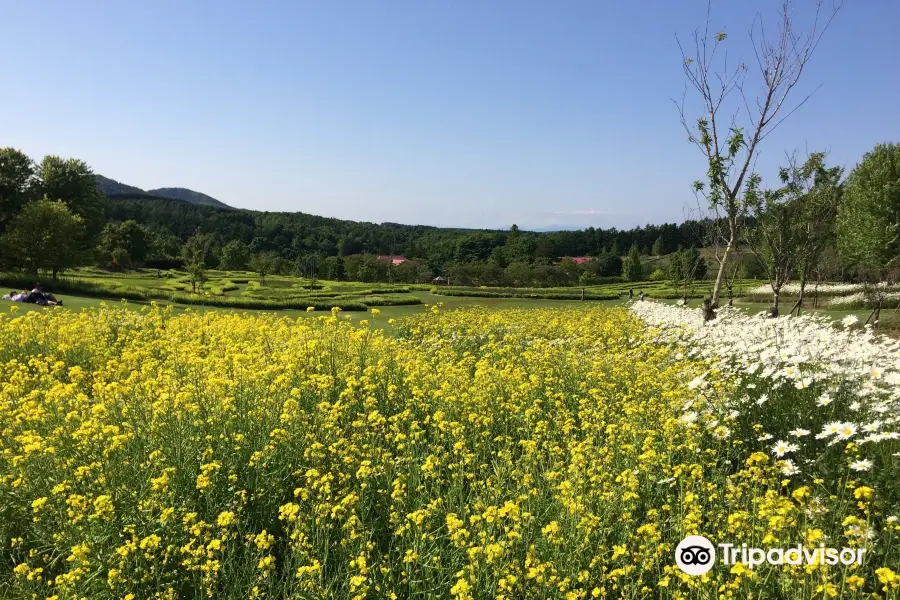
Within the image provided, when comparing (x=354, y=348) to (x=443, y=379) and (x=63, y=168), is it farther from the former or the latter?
(x=63, y=168)

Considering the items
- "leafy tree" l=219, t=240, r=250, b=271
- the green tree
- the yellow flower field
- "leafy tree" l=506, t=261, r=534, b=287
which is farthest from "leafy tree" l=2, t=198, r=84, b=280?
the green tree

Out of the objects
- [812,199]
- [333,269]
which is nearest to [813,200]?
[812,199]

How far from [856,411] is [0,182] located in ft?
153

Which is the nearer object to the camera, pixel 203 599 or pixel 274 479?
pixel 203 599

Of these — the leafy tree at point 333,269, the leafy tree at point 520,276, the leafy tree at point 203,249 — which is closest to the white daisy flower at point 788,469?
the leafy tree at point 520,276

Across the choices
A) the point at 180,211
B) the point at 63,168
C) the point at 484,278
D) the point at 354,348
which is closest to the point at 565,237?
the point at 484,278

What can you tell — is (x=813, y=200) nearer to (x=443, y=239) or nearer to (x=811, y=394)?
(x=811, y=394)

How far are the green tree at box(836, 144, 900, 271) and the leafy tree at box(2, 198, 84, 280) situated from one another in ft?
143

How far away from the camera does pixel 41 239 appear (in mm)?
30156

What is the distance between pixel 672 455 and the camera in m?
4.54

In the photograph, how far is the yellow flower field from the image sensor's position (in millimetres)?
2838

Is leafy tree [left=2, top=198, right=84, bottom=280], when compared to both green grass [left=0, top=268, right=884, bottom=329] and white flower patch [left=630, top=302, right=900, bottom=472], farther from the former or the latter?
white flower patch [left=630, top=302, right=900, bottom=472]

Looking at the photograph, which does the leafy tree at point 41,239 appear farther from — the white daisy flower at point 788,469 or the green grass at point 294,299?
the white daisy flower at point 788,469

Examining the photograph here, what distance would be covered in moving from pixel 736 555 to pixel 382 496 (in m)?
2.34
